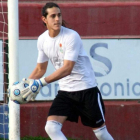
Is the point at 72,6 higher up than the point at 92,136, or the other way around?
the point at 72,6

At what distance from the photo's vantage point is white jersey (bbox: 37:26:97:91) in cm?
521

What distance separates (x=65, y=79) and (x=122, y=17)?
2.30 meters

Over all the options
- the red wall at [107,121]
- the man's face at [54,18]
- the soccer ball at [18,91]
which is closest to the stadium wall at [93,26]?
the red wall at [107,121]

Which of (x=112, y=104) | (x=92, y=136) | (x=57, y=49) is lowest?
(x=92, y=136)

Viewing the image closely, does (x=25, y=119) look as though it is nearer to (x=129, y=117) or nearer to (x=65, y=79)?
(x=129, y=117)

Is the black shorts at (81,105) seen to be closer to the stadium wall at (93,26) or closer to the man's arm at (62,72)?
the man's arm at (62,72)

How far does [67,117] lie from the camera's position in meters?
5.46

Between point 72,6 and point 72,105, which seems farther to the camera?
point 72,6

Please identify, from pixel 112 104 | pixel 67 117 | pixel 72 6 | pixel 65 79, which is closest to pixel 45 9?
pixel 65 79

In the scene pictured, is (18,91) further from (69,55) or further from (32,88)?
(69,55)

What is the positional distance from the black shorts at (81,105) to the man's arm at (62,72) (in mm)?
403

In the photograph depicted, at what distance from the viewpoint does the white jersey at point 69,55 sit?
5.21m

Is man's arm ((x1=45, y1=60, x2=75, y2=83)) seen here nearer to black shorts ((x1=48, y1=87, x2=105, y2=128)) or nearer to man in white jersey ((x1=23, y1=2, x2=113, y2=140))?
man in white jersey ((x1=23, y1=2, x2=113, y2=140))

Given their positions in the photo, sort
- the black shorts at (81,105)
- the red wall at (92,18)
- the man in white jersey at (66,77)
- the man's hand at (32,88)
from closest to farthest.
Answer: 1. the man's hand at (32,88)
2. the man in white jersey at (66,77)
3. the black shorts at (81,105)
4. the red wall at (92,18)
